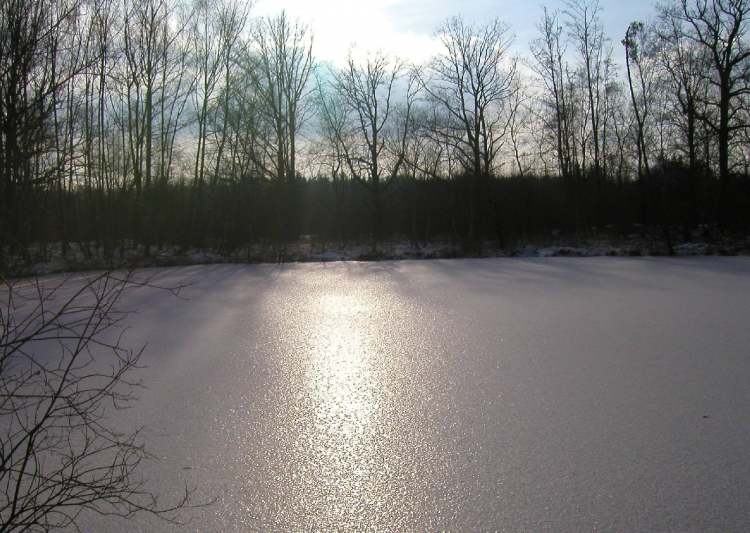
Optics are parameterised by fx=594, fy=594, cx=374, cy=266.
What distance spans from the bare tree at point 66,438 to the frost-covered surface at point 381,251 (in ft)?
24.9

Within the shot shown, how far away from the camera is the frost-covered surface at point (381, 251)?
457 inches

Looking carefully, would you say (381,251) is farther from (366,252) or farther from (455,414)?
(455,414)

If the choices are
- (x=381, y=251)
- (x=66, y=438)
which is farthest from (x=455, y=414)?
(x=381, y=251)

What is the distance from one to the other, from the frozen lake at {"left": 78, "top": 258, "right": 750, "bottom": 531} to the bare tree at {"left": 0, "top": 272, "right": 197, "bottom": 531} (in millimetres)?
107

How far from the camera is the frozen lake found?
1889mm

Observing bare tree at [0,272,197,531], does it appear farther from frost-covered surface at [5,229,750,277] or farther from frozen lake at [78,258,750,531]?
frost-covered surface at [5,229,750,277]

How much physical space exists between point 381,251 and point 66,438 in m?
11.1

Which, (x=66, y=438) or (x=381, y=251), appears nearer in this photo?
(x=66, y=438)

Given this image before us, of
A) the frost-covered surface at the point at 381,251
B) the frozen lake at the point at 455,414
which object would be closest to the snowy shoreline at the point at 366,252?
the frost-covered surface at the point at 381,251

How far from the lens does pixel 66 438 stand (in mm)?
2514

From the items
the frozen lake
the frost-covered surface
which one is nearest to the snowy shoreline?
the frost-covered surface

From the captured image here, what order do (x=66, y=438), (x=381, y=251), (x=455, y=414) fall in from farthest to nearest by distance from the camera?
1. (x=381, y=251)
2. (x=455, y=414)
3. (x=66, y=438)

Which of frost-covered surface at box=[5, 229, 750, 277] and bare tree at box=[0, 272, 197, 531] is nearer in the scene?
bare tree at box=[0, 272, 197, 531]

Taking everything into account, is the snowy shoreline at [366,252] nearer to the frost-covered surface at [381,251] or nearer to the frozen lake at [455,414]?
the frost-covered surface at [381,251]
